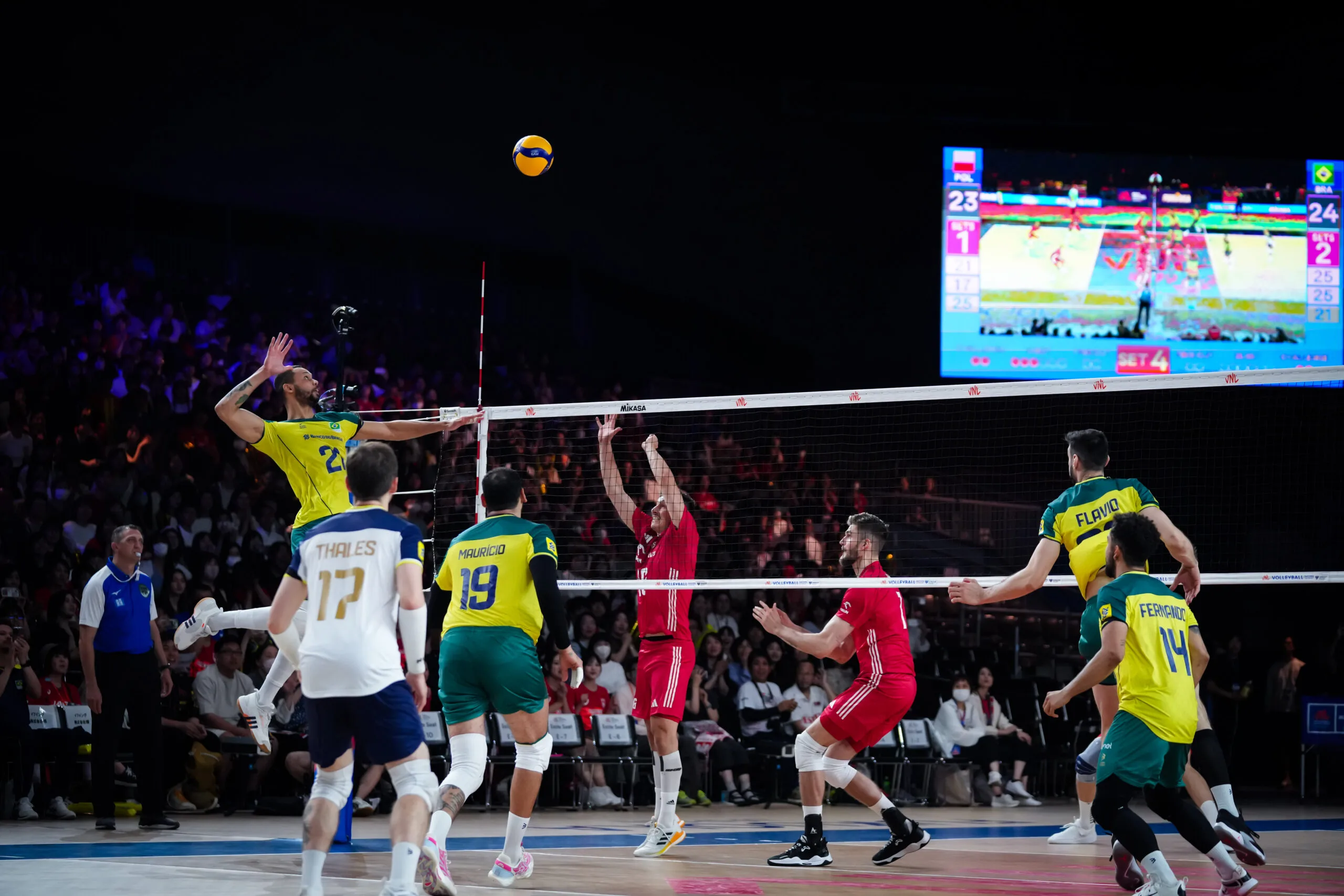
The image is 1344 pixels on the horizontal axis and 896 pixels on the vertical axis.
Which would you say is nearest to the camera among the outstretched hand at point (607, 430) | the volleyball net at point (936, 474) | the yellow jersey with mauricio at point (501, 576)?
the yellow jersey with mauricio at point (501, 576)

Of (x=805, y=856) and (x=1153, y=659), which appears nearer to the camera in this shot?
(x=1153, y=659)

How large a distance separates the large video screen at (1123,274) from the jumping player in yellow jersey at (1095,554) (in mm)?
9722

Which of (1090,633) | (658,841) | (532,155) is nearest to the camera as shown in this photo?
(1090,633)

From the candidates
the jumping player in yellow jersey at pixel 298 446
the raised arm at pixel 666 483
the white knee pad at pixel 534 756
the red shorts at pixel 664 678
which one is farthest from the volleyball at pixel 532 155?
the white knee pad at pixel 534 756

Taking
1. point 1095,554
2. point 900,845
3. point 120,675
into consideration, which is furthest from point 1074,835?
point 120,675

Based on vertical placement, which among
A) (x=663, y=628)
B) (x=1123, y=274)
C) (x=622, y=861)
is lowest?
(x=622, y=861)

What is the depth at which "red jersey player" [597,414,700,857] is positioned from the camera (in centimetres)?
888

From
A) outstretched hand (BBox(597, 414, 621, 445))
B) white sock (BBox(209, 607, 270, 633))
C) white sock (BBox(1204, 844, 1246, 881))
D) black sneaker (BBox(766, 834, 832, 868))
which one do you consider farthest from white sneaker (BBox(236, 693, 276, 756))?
white sock (BBox(1204, 844, 1246, 881))

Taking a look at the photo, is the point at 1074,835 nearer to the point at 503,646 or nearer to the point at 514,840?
the point at 514,840

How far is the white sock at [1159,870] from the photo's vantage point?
243 inches

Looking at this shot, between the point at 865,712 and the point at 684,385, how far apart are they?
1421cm

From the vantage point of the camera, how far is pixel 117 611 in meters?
10.1

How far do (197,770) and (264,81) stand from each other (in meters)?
12.1

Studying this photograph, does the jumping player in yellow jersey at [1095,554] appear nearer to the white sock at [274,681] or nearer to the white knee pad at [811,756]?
the white knee pad at [811,756]
